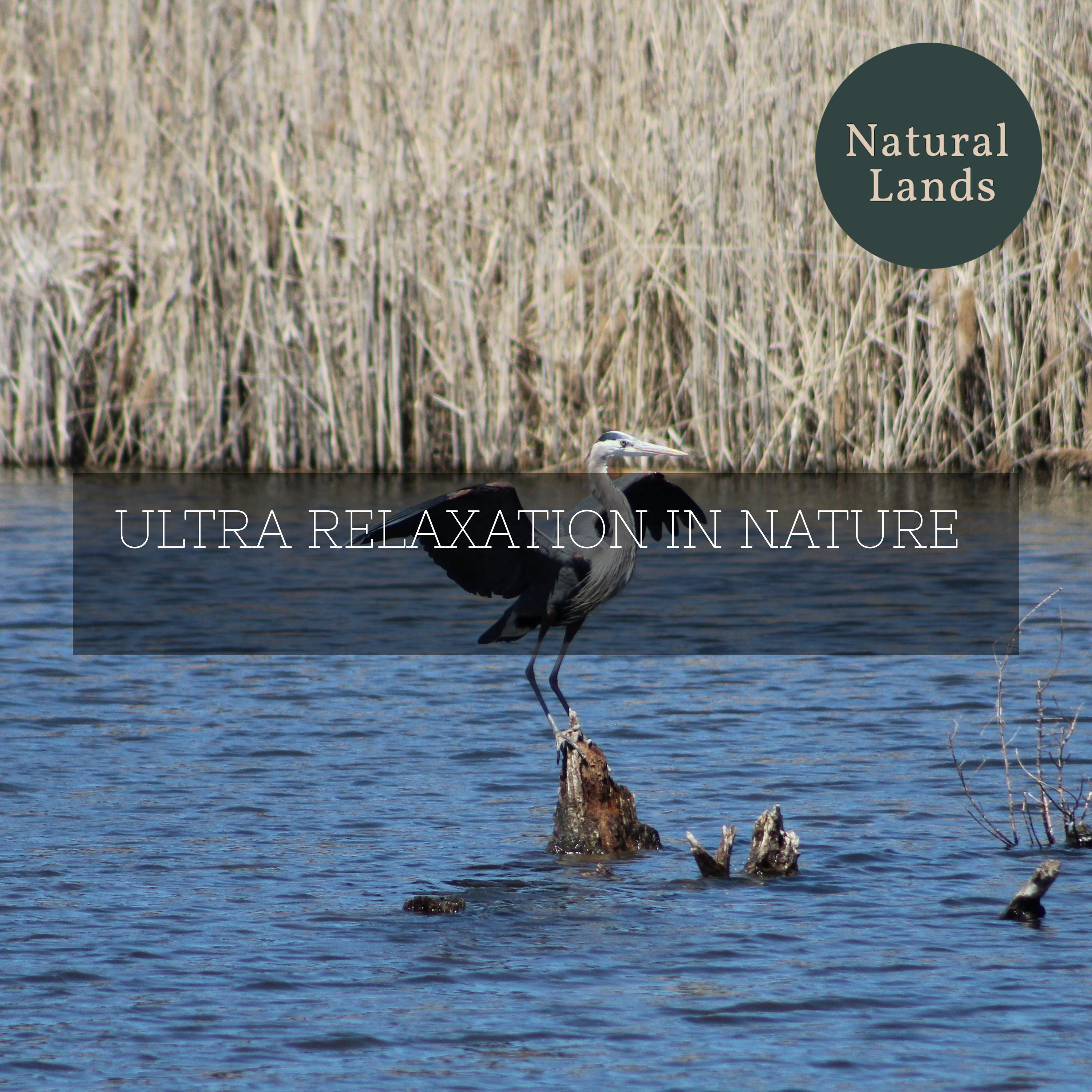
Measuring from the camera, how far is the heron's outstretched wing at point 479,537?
20.1 ft

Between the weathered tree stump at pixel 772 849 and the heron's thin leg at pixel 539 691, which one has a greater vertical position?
the heron's thin leg at pixel 539 691

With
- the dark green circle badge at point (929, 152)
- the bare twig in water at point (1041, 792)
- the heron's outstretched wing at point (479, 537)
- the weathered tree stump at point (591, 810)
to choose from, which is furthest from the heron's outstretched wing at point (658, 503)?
the dark green circle badge at point (929, 152)

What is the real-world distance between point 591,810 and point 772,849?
0.64m

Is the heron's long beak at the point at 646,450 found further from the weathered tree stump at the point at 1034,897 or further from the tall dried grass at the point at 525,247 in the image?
the tall dried grass at the point at 525,247

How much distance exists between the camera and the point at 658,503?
7852 mm

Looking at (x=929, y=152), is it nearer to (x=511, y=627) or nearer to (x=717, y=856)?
(x=511, y=627)

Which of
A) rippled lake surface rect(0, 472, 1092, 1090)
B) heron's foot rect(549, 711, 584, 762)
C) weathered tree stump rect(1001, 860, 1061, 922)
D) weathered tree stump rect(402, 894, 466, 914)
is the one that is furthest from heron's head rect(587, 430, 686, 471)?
weathered tree stump rect(1001, 860, 1061, 922)

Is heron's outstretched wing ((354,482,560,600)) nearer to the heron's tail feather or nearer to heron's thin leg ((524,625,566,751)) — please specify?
the heron's tail feather

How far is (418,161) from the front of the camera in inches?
584

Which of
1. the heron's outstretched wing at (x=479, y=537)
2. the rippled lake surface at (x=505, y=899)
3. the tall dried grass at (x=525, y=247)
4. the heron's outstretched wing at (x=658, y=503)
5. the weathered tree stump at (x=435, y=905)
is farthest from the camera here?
the tall dried grass at (x=525, y=247)

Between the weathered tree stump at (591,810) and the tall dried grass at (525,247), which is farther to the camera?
the tall dried grass at (525,247)

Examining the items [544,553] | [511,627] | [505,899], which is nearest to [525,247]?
[511,627]

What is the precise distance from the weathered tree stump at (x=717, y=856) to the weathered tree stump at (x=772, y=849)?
72mm

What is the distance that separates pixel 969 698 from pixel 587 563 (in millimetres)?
2911
